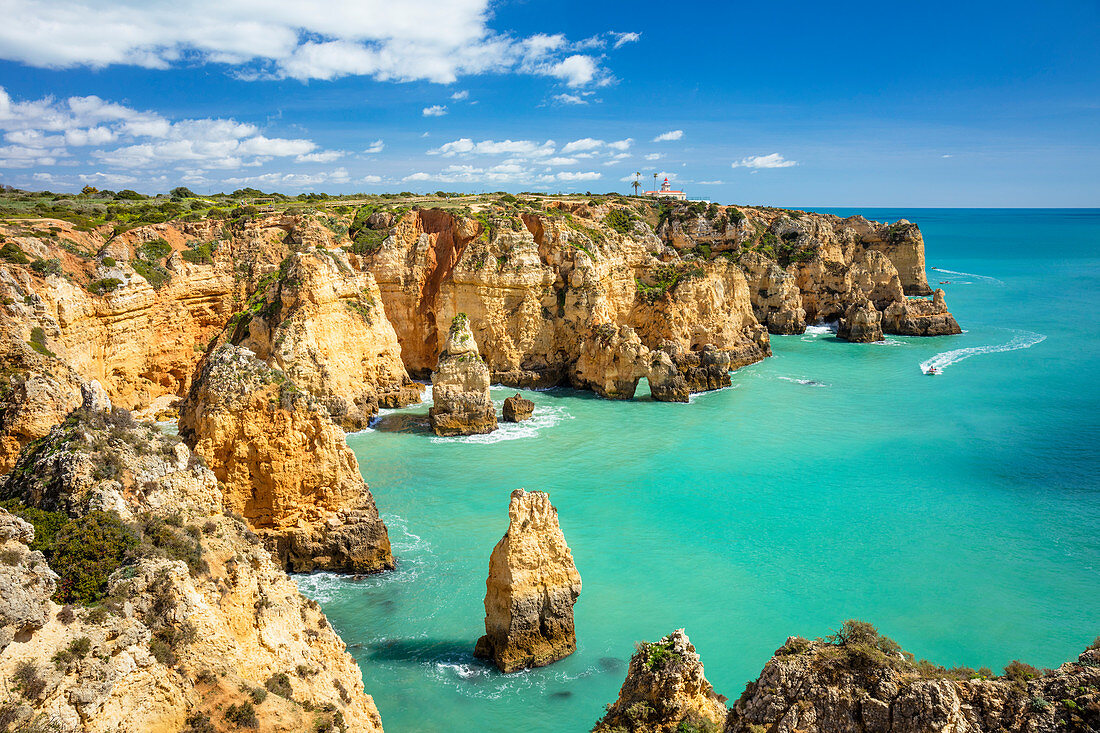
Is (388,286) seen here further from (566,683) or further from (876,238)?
(876,238)

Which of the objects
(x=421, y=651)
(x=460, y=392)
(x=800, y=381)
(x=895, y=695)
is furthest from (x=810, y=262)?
(x=895, y=695)

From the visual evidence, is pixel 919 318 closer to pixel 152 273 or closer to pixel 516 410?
pixel 516 410

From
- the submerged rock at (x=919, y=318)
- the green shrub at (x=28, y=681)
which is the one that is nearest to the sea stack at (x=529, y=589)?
the green shrub at (x=28, y=681)

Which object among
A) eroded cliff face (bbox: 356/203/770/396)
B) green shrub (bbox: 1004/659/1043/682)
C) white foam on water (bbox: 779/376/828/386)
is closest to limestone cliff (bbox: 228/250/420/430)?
eroded cliff face (bbox: 356/203/770/396)

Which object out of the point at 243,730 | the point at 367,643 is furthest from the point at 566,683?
the point at 243,730

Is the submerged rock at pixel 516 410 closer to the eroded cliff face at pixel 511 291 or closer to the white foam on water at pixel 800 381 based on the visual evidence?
the eroded cliff face at pixel 511 291
